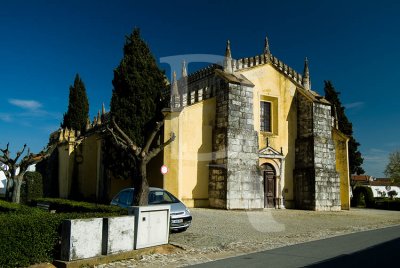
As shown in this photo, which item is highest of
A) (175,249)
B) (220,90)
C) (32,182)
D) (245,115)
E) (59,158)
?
(220,90)

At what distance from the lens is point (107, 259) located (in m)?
8.82

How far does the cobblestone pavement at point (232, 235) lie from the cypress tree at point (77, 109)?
22082 millimetres

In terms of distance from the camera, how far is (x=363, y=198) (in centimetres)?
3391

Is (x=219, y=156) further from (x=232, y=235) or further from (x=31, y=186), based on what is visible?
(x=31, y=186)

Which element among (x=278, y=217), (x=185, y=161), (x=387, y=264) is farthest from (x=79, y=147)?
(x=387, y=264)

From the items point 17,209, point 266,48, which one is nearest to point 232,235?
point 17,209

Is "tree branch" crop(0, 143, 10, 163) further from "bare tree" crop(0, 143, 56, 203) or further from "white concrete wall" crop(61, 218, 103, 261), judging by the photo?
"white concrete wall" crop(61, 218, 103, 261)

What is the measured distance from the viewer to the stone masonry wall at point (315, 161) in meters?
24.5

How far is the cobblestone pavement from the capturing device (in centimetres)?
950

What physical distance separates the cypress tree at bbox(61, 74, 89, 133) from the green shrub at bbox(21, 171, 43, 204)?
1185 centimetres

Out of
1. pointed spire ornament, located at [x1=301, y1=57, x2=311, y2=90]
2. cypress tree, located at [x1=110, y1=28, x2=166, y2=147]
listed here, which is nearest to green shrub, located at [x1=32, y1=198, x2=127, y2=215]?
cypress tree, located at [x1=110, y1=28, x2=166, y2=147]

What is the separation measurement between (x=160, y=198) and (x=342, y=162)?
59.5 feet

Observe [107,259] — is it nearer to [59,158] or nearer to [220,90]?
[220,90]

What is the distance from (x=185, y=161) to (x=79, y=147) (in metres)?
11.2
